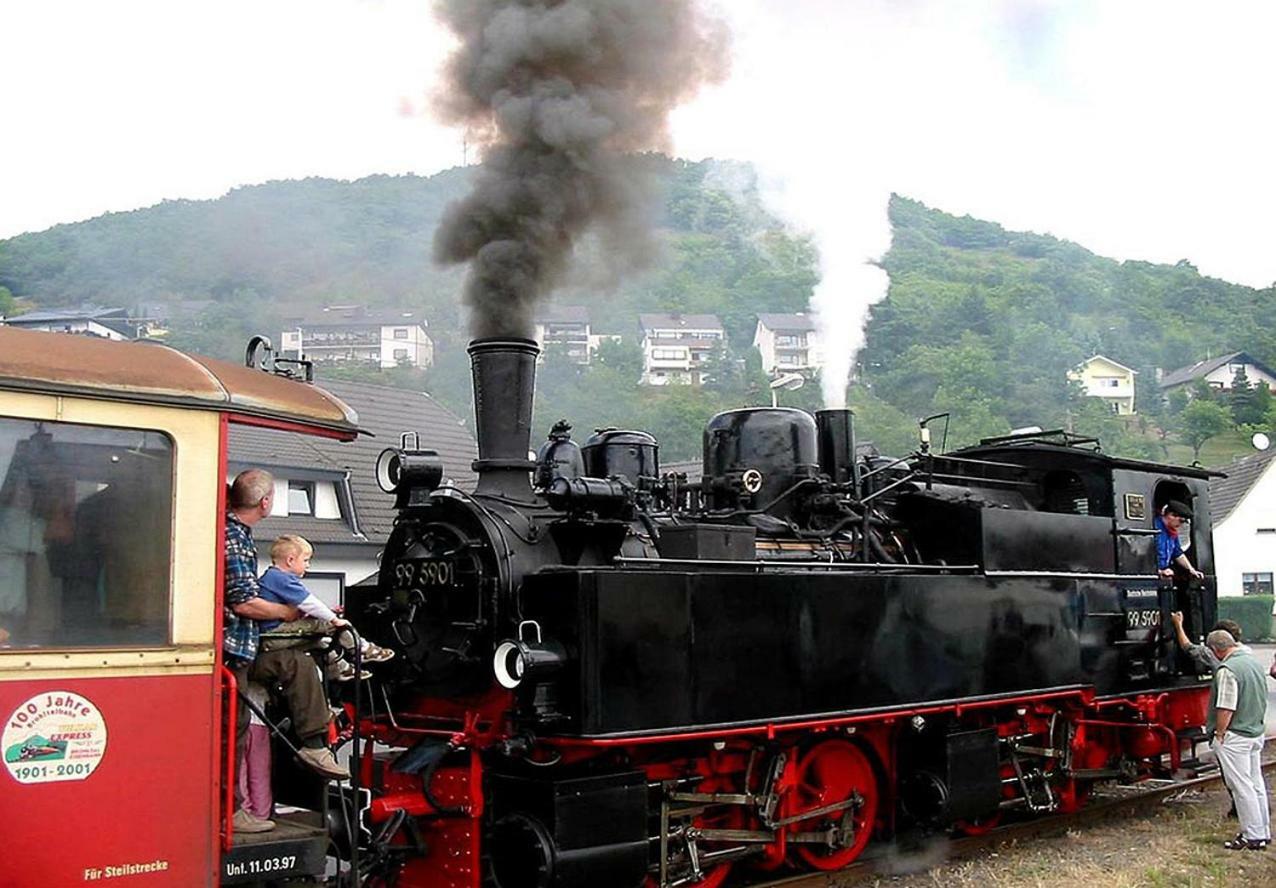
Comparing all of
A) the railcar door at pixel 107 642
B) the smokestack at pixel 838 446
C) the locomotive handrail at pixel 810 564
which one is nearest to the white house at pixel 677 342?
the smokestack at pixel 838 446

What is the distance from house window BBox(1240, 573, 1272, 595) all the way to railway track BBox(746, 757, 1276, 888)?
28.3 m

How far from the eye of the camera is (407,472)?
655 centimetres

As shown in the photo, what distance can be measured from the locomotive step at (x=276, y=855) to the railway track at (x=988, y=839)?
115 inches

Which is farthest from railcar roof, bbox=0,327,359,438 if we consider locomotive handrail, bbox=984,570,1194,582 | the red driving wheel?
locomotive handrail, bbox=984,570,1194,582

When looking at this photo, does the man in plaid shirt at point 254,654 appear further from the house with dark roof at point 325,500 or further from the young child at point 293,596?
the house with dark roof at point 325,500

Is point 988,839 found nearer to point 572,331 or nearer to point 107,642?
point 107,642

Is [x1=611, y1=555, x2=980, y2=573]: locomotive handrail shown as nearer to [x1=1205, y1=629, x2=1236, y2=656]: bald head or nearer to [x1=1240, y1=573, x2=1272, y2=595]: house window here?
[x1=1205, y1=629, x2=1236, y2=656]: bald head

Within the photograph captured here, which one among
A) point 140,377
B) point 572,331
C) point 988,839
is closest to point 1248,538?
point 988,839

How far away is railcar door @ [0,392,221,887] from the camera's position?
3557mm

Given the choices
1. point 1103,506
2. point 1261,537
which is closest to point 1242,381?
point 1261,537

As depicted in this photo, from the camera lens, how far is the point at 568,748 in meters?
5.74

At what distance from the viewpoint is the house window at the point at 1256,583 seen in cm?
3553

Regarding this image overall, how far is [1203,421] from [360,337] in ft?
128

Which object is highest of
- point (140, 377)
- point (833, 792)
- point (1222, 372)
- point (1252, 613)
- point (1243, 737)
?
point (1222, 372)
